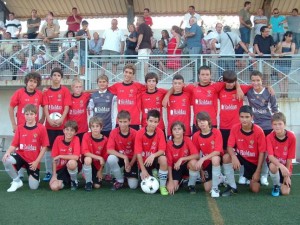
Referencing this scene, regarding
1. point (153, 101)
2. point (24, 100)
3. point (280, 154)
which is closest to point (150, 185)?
point (153, 101)

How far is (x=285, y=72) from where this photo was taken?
12.0 m

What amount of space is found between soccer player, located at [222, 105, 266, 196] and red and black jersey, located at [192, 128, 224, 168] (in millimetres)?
183

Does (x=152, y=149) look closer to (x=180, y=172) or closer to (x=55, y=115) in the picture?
(x=180, y=172)

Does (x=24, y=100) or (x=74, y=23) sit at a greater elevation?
(x=74, y=23)

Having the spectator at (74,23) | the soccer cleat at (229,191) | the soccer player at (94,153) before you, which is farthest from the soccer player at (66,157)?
the spectator at (74,23)

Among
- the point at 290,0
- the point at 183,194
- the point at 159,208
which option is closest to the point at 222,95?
the point at 183,194

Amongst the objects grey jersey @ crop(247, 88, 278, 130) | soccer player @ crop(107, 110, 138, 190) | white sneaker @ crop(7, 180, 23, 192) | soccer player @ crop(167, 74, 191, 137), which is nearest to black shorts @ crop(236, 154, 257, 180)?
grey jersey @ crop(247, 88, 278, 130)

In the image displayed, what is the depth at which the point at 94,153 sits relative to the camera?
24.4ft

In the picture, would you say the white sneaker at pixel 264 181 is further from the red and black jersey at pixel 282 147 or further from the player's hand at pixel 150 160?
the player's hand at pixel 150 160

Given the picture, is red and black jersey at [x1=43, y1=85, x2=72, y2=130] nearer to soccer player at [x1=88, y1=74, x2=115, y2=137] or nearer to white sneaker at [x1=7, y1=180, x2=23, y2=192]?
soccer player at [x1=88, y1=74, x2=115, y2=137]

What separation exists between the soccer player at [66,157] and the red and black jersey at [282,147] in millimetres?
2864

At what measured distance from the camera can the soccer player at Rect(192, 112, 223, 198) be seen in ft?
22.0

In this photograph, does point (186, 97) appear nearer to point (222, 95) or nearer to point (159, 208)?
point (222, 95)

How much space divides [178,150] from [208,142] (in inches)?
18.0
